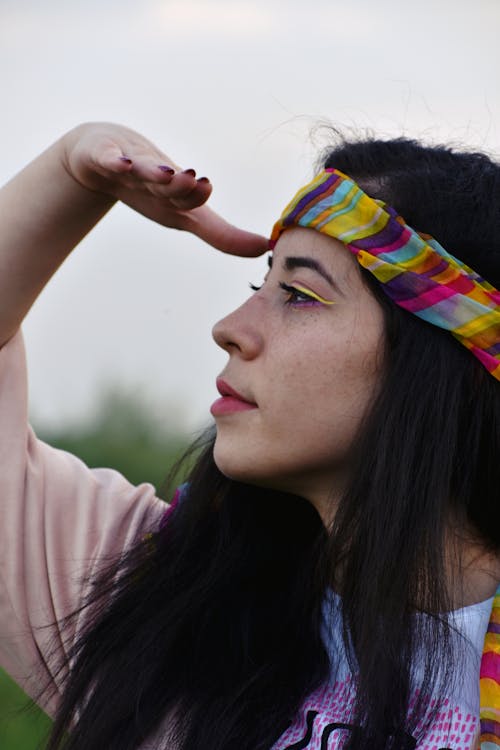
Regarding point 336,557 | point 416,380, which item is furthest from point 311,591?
point 416,380

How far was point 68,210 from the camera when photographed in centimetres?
218

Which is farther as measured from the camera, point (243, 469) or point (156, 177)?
point (156, 177)

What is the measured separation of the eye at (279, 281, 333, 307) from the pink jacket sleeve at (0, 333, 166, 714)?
60cm

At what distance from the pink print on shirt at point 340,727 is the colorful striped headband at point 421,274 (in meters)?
0.54

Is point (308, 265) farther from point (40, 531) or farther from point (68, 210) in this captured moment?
point (40, 531)

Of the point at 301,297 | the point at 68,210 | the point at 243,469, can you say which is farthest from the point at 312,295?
the point at 68,210

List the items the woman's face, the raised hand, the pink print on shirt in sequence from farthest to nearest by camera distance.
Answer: the raised hand < the woman's face < the pink print on shirt

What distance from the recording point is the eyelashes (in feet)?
6.04

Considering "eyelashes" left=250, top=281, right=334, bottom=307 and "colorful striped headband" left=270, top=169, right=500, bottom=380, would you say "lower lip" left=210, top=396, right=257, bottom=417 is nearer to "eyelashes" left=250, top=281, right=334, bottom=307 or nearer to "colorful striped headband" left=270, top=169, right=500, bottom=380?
"eyelashes" left=250, top=281, right=334, bottom=307

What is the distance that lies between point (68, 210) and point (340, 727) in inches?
42.7

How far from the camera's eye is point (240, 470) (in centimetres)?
182

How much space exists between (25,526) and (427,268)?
896mm

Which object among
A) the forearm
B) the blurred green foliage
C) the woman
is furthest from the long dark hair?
the blurred green foliage

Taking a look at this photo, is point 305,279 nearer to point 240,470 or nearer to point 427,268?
point 427,268
